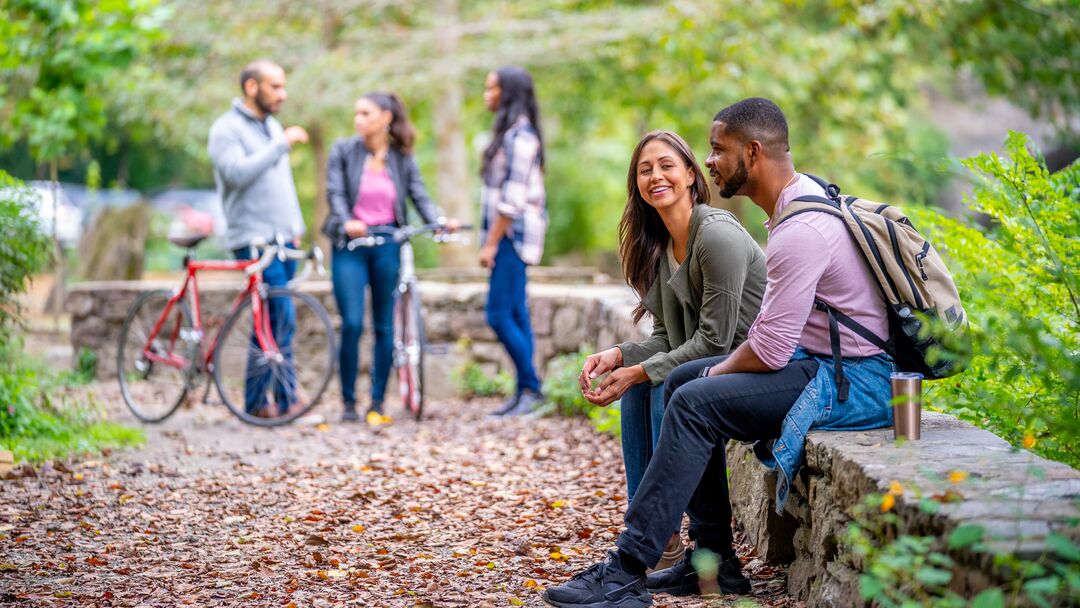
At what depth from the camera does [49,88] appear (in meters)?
7.00

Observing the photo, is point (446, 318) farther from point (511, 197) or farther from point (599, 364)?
point (599, 364)

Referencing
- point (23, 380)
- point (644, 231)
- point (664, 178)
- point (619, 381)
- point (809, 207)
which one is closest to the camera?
point (809, 207)

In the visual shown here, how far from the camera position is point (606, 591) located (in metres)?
2.96

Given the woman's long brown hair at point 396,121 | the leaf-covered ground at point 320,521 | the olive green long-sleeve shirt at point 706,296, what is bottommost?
the leaf-covered ground at point 320,521

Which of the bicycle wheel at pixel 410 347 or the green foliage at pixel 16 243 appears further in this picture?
the bicycle wheel at pixel 410 347

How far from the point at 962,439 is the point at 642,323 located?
9.92 ft

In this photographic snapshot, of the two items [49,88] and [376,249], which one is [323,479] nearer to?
[376,249]

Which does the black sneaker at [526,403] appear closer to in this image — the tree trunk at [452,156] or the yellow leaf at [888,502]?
the yellow leaf at [888,502]

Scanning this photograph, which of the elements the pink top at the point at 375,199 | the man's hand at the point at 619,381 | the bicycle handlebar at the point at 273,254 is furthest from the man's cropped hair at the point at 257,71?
the man's hand at the point at 619,381

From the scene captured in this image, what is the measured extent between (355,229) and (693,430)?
11.8 feet

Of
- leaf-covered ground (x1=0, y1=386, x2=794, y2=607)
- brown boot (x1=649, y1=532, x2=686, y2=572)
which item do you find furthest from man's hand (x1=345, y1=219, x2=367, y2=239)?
brown boot (x1=649, y1=532, x2=686, y2=572)

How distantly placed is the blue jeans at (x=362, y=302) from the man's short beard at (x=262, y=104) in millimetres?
864

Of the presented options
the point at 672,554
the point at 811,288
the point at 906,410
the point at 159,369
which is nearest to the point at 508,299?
the point at 159,369

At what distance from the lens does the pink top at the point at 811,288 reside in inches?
112
